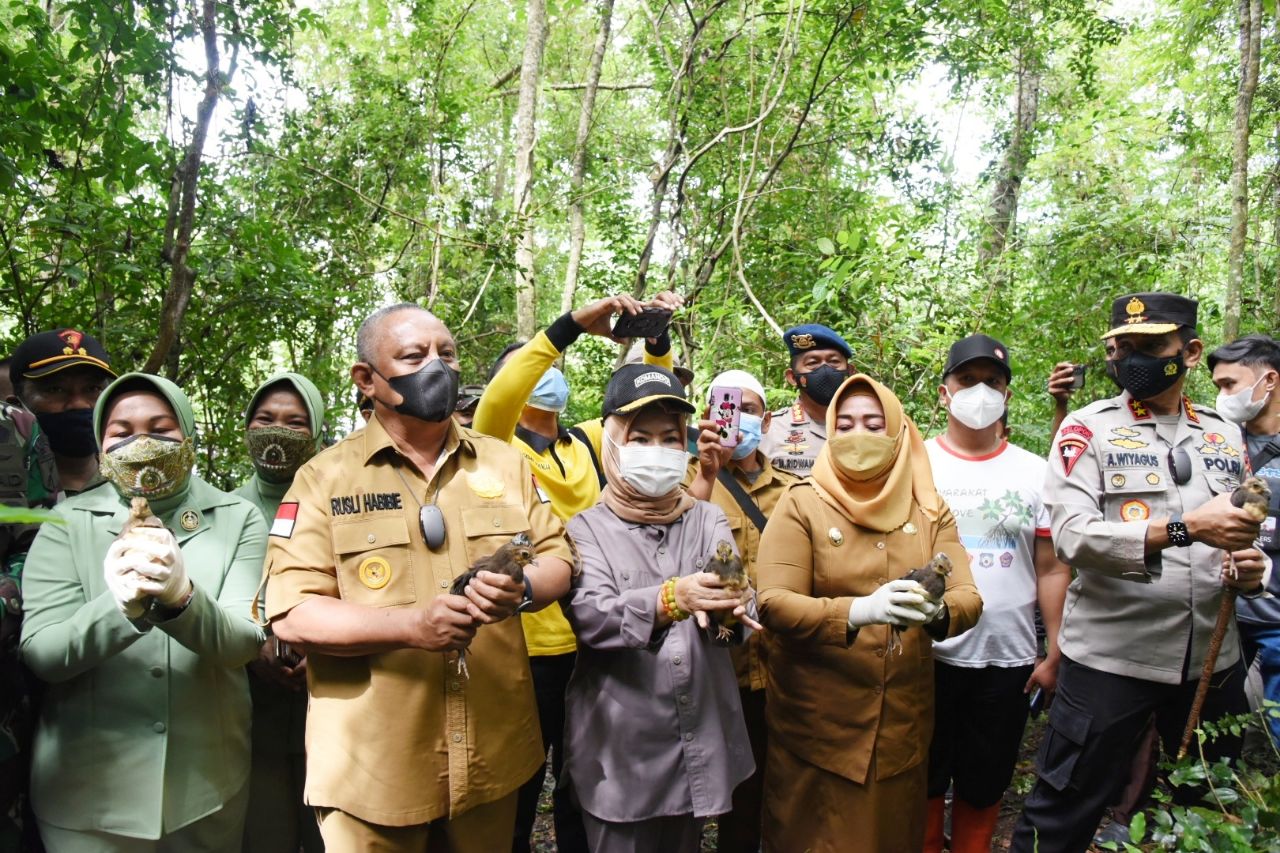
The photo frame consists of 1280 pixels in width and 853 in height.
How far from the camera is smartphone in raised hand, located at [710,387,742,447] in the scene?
336 centimetres

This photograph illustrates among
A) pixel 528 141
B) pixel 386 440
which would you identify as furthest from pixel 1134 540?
pixel 528 141

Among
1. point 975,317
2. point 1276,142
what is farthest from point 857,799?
point 1276,142

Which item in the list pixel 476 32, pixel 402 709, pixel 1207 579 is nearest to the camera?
pixel 402 709

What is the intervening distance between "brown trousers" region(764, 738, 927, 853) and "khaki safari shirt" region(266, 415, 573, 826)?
3.44 ft

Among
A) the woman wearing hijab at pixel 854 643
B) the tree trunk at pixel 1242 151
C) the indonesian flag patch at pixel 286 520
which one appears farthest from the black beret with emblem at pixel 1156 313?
the tree trunk at pixel 1242 151

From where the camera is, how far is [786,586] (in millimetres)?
2895

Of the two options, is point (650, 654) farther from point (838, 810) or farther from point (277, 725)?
point (277, 725)

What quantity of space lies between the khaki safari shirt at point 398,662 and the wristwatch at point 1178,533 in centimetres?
216

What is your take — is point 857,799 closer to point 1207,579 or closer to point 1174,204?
point 1207,579

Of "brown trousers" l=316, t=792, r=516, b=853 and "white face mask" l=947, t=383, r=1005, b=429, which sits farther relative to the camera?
"white face mask" l=947, t=383, r=1005, b=429

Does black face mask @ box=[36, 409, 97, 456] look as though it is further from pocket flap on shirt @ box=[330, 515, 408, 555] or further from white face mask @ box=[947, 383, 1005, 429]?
white face mask @ box=[947, 383, 1005, 429]

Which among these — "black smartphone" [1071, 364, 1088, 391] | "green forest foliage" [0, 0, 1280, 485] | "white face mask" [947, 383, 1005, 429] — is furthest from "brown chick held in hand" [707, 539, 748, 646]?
"green forest foliage" [0, 0, 1280, 485]

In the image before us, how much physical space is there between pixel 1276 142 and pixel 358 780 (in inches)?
400

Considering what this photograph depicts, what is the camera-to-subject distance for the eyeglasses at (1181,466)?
3244mm
